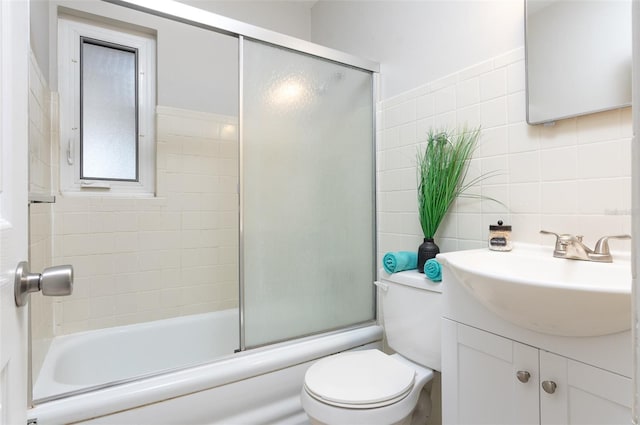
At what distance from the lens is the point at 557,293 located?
732 mm

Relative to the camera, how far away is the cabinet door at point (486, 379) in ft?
3.12

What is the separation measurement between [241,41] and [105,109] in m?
1.11

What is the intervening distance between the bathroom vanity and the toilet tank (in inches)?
7.9

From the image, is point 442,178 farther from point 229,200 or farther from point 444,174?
point 229,200

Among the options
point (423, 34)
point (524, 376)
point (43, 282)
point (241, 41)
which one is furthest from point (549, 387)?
point (241, 41)

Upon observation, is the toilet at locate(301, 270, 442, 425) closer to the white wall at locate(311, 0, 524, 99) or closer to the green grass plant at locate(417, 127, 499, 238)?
the green grass plant at locate(417, 127, 499, 238)

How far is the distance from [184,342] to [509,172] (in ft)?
6.40

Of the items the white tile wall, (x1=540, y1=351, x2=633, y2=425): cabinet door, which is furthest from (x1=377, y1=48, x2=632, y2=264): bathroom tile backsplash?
the white tile wall

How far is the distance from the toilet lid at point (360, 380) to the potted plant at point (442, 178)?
0.42m

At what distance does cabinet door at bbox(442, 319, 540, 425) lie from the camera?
95 centimetres

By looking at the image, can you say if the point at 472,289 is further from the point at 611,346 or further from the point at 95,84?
the point at 95,84

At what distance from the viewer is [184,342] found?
214 centimetres

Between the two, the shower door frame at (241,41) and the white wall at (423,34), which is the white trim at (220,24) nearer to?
the shower door frame at (241,41)

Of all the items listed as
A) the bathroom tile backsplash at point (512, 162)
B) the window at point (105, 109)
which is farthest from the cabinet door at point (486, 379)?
the window at point (105, 109)
